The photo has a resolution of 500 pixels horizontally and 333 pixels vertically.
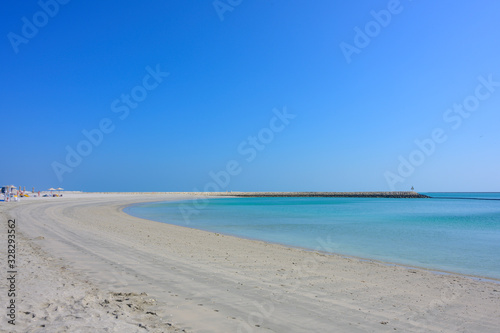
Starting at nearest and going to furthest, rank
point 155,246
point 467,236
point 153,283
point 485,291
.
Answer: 1. point 153,283
2. point 485,291
3. point 155,246
4. point 467,236

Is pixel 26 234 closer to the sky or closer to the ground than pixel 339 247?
closer to the sky

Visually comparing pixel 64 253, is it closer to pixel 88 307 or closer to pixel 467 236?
pixel 88 307

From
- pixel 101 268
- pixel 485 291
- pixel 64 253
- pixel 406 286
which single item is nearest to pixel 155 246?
pixel 64 253

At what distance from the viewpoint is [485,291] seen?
23.7 feet

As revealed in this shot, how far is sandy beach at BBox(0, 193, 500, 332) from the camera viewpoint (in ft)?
14.7

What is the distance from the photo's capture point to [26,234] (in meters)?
12.3

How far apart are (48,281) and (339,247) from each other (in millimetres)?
10453

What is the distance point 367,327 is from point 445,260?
8256mm

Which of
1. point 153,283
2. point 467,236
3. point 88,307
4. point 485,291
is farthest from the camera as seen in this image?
point 467,236

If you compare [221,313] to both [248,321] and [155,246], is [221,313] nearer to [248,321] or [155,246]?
[248,321]

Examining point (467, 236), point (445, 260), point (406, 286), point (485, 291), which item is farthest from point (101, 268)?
point (467, 236)

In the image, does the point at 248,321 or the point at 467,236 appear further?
the point at 467,236

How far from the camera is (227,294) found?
590 cm

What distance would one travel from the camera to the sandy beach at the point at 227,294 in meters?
4.48
